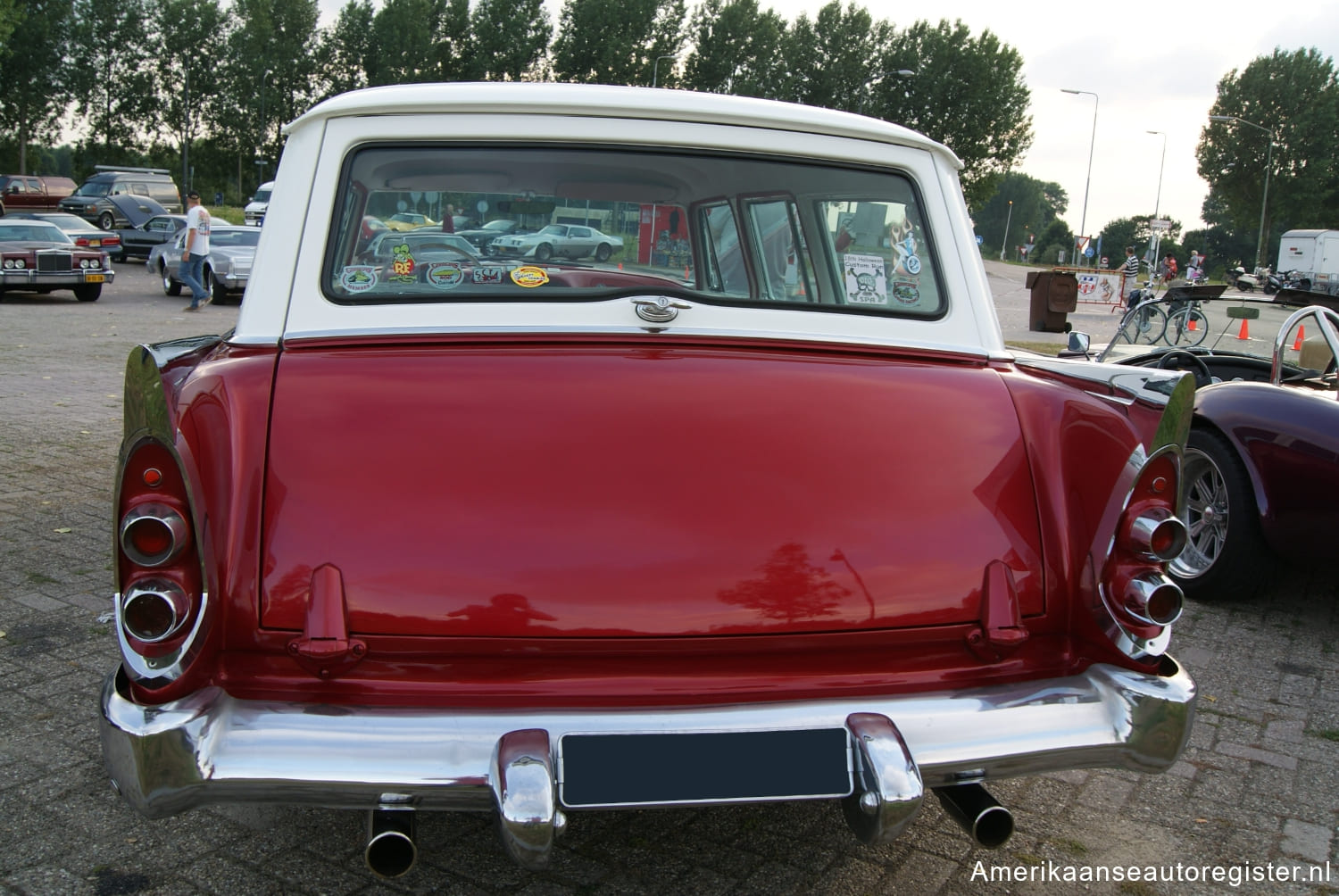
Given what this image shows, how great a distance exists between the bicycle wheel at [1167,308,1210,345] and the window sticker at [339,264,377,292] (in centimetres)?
459

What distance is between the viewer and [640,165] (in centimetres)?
255

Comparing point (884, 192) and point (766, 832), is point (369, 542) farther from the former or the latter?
point (884, 192)

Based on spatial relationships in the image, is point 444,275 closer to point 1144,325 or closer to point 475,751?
point 475,751

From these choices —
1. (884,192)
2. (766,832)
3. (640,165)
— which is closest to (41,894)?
(766,832)

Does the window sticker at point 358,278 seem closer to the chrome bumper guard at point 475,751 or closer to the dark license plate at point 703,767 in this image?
the chrome bumper guard at point 475,751

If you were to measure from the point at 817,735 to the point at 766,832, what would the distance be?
0.87 metres

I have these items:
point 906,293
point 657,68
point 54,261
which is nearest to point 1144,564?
point 906,293

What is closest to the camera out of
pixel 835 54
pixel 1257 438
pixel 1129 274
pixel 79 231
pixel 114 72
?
pixel 1257 438

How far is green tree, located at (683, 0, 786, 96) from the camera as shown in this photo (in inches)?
3061

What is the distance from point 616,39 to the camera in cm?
7662

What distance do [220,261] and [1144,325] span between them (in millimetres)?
16096

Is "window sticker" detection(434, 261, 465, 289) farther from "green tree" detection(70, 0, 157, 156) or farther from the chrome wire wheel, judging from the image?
"green tree" detection(70, 0, 157, 156)

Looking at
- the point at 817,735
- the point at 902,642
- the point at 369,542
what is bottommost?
the point at 817,735

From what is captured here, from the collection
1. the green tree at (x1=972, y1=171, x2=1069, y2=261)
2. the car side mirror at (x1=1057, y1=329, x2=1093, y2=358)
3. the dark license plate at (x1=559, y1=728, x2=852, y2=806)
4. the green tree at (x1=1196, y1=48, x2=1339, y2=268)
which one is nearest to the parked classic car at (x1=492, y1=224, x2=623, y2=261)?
the dark license plate at (x1=559, y1=728, x2=852, y2=806)
